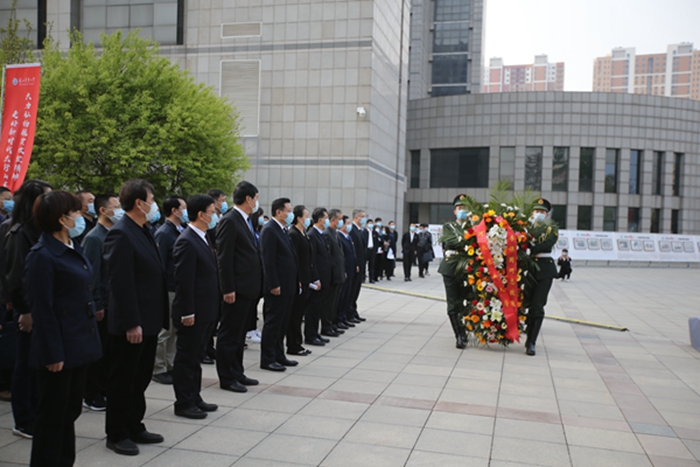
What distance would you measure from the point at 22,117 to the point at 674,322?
43.0 feet

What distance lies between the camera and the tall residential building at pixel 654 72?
12375 cm

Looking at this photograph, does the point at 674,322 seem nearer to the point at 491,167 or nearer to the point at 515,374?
the point at 515,374

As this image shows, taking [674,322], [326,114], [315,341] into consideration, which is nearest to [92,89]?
[326,114]

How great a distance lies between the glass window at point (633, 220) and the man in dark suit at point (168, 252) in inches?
1595

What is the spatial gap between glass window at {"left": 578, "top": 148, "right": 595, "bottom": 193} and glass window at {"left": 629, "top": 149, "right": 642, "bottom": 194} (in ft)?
9.23

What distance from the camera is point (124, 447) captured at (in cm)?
429

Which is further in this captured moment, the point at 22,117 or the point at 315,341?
the point at 22,117

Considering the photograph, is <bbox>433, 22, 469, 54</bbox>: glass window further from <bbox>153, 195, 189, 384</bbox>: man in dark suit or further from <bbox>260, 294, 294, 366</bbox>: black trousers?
<bbox>153, 195, 189, 384</bbox>: man in dark suit

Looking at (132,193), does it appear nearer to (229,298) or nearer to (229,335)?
(229,298)

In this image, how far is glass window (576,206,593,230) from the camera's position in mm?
41094

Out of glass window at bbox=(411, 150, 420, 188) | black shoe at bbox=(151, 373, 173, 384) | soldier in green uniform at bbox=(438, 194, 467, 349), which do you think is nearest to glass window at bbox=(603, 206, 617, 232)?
glass window at bbox=(411, 150, 420, 188)

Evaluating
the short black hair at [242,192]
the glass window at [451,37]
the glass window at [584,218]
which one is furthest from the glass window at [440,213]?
the short black hair at [242,192]

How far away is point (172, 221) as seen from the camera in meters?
6.34

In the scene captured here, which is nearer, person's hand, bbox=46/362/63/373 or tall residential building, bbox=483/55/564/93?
person's hand, bbox=46/362/63/373
